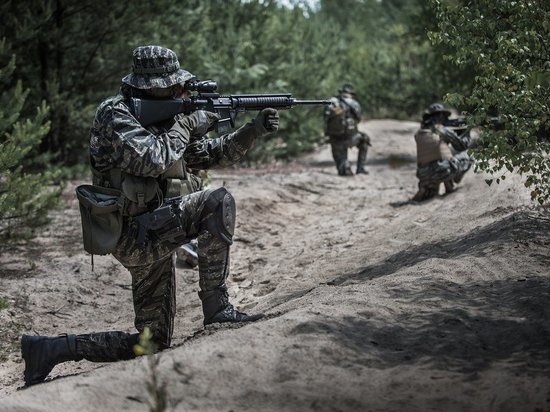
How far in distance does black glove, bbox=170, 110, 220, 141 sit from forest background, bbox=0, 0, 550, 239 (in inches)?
94.3

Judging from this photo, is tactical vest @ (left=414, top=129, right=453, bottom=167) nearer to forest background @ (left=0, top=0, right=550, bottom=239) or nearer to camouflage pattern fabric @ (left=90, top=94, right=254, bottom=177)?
forest background @ (left=0, top=0, right=550, bottom=239)

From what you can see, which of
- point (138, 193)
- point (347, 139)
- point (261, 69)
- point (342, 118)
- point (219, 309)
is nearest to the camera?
point (138, 193)

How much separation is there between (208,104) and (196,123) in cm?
31

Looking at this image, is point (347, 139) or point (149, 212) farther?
point (347, 139)

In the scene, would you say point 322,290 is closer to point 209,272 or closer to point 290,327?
point 209,272

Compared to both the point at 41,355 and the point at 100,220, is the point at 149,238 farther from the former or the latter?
the point at 41,355

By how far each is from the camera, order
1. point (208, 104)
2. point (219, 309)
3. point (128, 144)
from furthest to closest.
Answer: point (208, 104) < point (219, 309) < point (128, 144)

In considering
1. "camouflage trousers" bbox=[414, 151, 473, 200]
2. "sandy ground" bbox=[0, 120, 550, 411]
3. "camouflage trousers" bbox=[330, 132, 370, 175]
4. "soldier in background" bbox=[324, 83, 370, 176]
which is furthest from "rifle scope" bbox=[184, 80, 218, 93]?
"camouflage trousers" bbox=[330, 132, 370, 175]

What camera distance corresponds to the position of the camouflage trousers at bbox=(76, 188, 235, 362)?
6.43 meters

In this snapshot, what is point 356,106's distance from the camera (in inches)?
746

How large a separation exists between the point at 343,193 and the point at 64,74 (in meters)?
5.42

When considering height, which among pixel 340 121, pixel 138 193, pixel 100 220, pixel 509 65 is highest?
pixel 509 65

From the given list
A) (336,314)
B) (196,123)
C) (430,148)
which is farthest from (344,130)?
(336,314)

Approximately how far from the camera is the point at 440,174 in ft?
45.4
